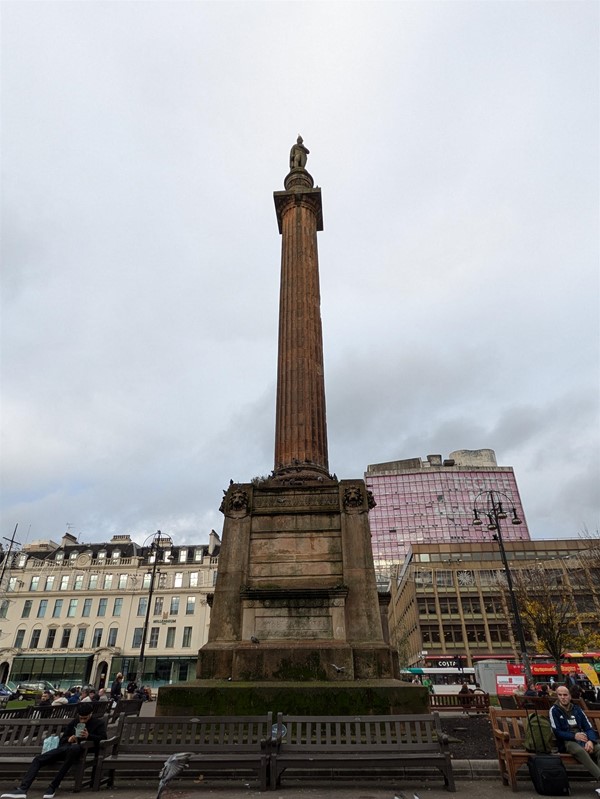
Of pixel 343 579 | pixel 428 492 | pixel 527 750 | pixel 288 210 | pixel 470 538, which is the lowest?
pixel 527 750

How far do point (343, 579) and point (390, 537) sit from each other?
324 ft

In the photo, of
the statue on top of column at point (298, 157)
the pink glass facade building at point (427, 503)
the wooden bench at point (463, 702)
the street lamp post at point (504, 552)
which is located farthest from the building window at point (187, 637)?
the pink glass facade building at point (427, 503)

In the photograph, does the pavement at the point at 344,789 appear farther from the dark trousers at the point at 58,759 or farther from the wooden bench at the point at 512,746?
the dark trousers at the point at 58,759

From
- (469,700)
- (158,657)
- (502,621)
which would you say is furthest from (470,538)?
(469,700)

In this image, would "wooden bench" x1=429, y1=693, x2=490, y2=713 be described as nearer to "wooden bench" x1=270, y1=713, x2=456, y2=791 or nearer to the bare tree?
the bare tree

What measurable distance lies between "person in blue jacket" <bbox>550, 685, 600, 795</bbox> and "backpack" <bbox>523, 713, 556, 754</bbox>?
105 millimetres

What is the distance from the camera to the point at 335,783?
703 centimetres

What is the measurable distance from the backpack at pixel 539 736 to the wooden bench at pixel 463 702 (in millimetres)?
12292

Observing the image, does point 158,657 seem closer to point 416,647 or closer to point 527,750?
point 416,647

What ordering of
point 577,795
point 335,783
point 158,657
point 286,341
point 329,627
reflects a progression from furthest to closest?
point 158,657 < point 286,341 < point 329,627 < point 335,783 < point 577,795

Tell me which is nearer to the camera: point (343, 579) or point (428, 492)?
point (343, 579)

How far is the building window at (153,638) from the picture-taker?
164 feet

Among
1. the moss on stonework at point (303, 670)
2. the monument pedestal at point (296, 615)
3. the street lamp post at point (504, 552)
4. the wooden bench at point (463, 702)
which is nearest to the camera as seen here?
the monument pedestal at point (296, 615)

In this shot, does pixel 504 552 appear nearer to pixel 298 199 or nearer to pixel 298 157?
pixel 298 199
